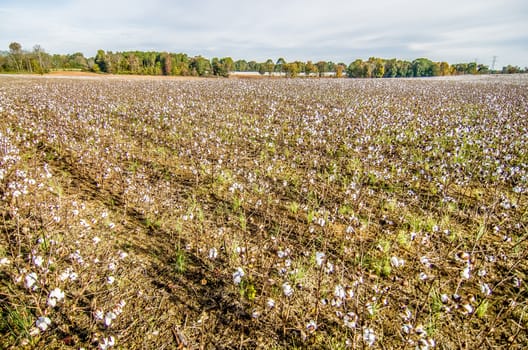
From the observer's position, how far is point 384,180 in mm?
7434

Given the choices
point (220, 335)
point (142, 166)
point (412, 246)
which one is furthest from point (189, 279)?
point (142, 166)

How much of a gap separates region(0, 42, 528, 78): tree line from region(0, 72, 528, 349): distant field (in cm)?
9368

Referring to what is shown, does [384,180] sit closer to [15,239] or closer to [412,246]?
[412,246]

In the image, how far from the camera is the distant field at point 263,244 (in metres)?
3.19

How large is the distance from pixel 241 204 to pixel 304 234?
5.70 ft

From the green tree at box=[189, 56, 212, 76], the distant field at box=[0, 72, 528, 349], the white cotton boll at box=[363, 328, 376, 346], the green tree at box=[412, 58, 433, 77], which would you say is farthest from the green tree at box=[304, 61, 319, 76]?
the white cotton boll at box=[363, 328, 376, 346]

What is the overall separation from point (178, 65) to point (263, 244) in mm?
121982

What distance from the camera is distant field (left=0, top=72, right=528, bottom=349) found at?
10.5 ft

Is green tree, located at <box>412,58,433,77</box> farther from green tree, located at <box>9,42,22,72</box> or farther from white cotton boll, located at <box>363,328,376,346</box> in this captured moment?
green tree, located at <box>9,42,22,72</box>

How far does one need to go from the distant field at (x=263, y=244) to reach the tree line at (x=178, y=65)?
9368 centimetres

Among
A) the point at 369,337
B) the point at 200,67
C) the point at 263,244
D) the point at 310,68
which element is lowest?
the point at 263,244

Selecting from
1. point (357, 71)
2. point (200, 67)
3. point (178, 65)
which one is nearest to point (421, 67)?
point (357, 71)

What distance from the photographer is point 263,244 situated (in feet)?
15.8

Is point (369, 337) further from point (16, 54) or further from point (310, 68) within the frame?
point (310, 68)
